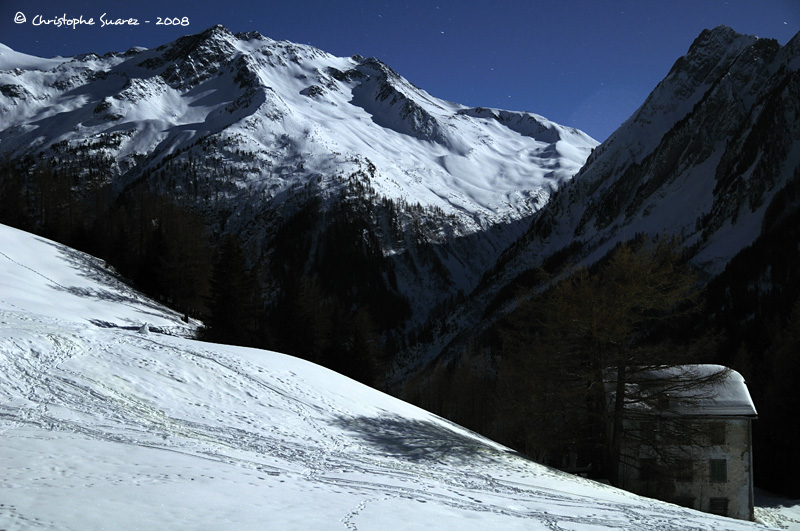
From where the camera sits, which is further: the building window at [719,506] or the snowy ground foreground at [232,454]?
the building window at [719,506]

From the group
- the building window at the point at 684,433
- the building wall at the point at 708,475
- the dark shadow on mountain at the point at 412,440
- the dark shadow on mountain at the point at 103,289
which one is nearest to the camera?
the dark shadow on mountain at the point at 412,440

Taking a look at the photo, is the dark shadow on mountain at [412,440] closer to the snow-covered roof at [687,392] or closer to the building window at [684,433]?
the snow-covered roof at [687,392]

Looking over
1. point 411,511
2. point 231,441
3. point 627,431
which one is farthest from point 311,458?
point 627,431

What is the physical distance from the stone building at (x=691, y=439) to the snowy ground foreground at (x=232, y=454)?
15.1ft

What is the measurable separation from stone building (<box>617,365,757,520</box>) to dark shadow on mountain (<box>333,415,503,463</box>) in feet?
22.4

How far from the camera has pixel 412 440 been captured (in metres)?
22.4

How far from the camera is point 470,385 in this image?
76.8 m

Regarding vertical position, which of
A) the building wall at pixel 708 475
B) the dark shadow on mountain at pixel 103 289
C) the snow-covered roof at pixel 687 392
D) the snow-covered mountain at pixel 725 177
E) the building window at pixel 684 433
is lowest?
the building wall at pixel 708 475

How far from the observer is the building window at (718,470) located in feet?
94.3

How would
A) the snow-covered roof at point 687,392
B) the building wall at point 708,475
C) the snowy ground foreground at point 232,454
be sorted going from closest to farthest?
the snowy ground foreground at point 232,454 < the snow-covered roof at point 687,392 < the building wall at point 708,475

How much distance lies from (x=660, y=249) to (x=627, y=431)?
7.89 meters

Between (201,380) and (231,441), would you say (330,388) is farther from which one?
(231,441)

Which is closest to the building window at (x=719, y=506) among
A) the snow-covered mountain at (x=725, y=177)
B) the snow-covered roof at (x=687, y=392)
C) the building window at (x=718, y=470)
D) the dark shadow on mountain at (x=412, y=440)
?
the building window at (x=718, y=470)

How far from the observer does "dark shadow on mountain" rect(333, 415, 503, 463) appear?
20.4 metres
